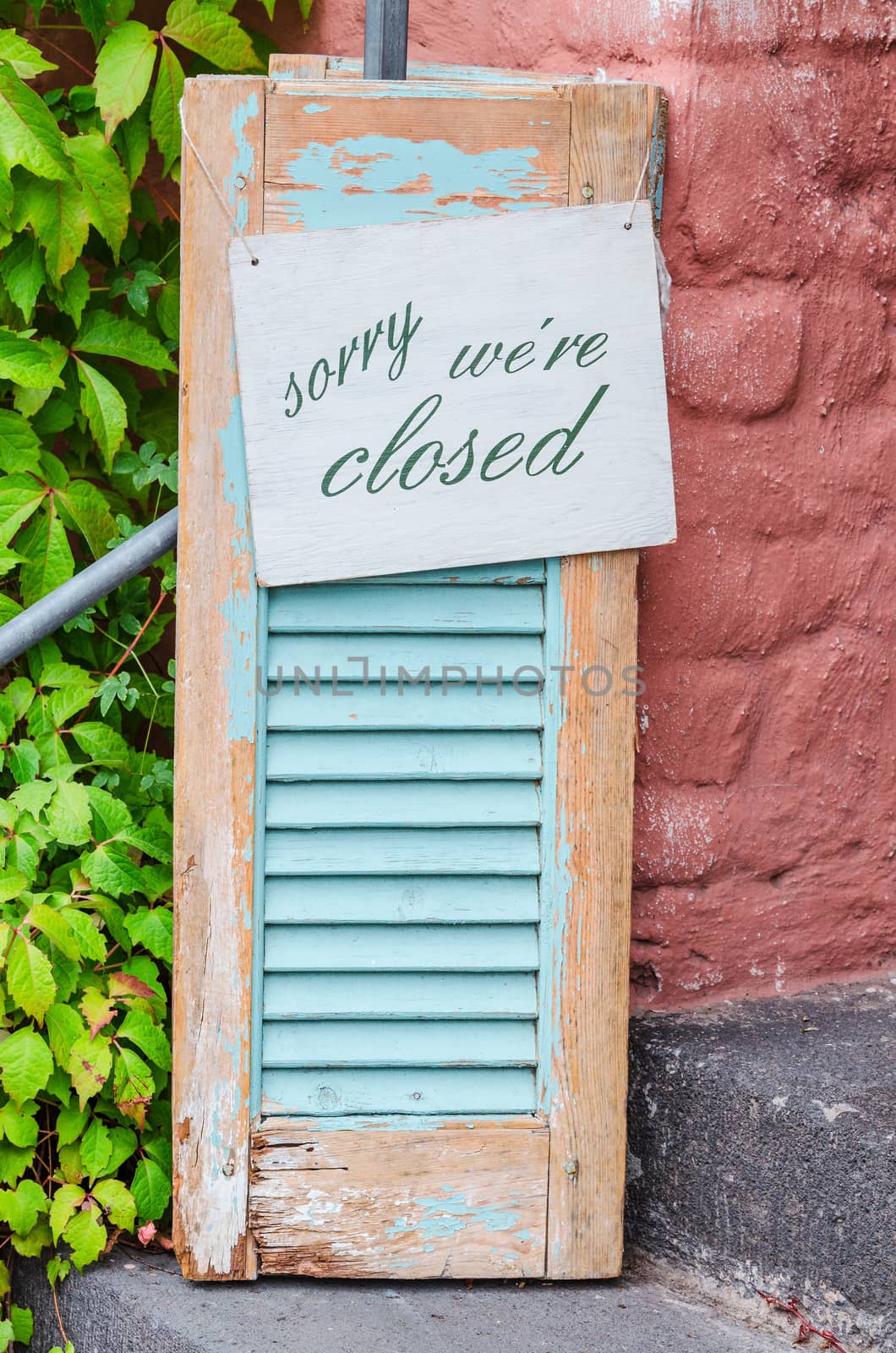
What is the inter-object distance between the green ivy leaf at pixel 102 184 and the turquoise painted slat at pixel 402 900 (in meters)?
0.86

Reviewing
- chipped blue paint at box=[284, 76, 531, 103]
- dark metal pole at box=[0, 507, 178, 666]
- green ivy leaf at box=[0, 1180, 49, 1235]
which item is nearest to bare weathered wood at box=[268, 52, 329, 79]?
chipped blue paint at box=[284, 76, 531, 103]

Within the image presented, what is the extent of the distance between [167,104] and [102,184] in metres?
0.13

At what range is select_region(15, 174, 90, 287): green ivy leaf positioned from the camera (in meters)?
1.49

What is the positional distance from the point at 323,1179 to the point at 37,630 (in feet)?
2.29

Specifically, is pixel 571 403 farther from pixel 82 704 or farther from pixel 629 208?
pixel 82 704

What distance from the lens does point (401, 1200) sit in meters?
1.29

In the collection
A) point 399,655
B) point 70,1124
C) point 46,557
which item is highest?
point 46,557

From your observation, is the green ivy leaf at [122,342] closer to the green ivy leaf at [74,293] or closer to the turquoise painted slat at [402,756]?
the green ivy leaf at [74,293]

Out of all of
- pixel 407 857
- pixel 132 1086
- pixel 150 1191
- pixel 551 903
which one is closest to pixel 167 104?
pixel 407 857

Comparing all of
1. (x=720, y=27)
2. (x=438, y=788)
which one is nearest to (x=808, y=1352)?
(x=438, y=788)

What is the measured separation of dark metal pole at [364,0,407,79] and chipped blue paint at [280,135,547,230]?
124mm

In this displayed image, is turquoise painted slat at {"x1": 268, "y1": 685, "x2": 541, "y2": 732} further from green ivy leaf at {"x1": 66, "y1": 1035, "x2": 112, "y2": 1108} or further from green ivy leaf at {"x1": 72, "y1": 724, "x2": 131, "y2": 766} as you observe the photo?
green ivy leaf at {"x1": 66, "y1": 1035, "x2": 112, "y2": 1108}

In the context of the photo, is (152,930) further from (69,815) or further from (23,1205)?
(23,1205)

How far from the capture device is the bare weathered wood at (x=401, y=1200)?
4.22 ft
